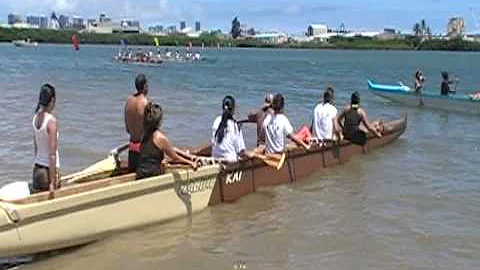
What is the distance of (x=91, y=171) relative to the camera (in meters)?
11.0

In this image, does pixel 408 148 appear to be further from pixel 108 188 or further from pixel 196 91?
pixel 196 91

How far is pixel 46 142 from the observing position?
895 centimetres

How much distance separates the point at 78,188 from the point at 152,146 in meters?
1.22

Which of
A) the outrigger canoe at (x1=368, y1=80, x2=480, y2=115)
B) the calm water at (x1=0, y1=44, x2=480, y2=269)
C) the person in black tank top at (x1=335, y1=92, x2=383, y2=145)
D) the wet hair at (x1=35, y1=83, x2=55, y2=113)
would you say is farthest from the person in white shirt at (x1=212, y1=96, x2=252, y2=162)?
the outrigger canoe at (x1=368, y1=80, x2=480, y2=115)

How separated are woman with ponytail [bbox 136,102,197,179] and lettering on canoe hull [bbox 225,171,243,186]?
1.59m

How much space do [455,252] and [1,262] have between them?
18.7 ft

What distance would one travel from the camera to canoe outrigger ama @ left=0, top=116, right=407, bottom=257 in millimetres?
8664

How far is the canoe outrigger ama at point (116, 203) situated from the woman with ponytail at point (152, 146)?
0.60 feet

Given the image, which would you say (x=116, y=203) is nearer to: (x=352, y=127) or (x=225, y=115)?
(x=225, y=115)

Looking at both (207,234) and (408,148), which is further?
(408,148)

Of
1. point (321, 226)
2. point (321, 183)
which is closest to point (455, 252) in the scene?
point (321, 226)

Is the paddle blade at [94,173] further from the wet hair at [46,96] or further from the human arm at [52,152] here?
the wet hair at [46,96]

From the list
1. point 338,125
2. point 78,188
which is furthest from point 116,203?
point 338,125

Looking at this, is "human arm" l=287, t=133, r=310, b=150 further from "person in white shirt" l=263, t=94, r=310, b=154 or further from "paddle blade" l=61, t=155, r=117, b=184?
"paddle blade" l=61, t=155, r=117, b=184
